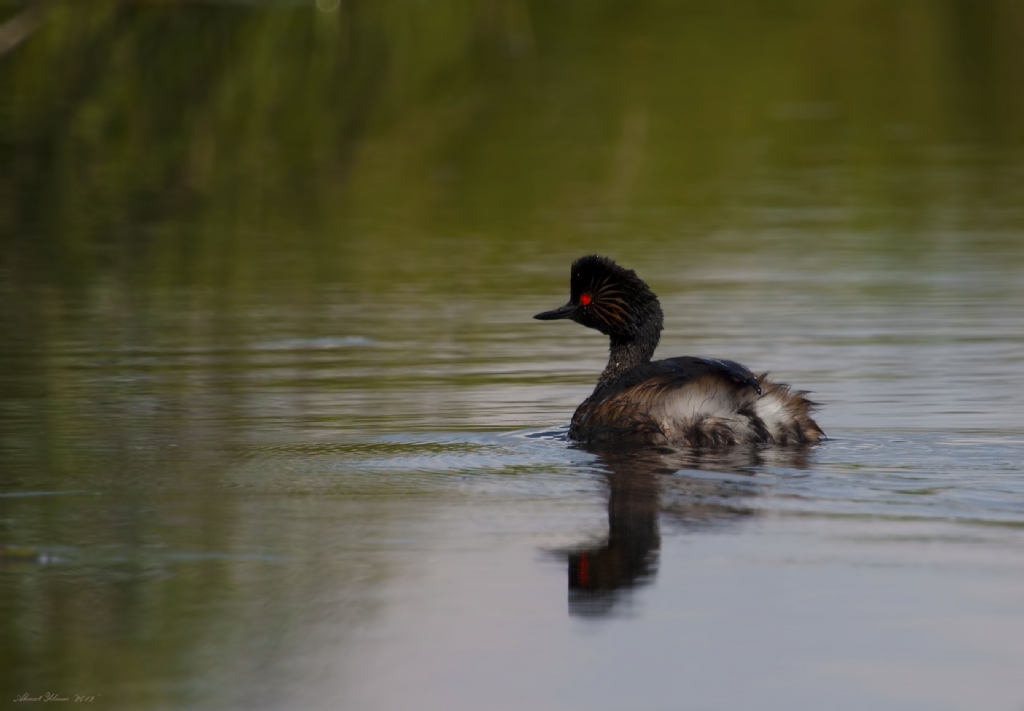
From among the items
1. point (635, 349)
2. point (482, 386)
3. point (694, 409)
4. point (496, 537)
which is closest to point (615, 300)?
point (635, 349)

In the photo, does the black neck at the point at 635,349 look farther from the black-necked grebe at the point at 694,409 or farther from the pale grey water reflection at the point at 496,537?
the black-necked grebe at the point at 694,409

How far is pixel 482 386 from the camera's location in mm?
9633

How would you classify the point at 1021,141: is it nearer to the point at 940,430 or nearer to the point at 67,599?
the point at 940,430

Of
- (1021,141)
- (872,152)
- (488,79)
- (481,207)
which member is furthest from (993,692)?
(488,79)

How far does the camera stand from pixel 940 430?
8.20 meters

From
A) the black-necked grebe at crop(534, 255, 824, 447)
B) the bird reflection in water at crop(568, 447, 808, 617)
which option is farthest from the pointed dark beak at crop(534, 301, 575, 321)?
the bird reflection in water at crop(568, 447, 808, 617)

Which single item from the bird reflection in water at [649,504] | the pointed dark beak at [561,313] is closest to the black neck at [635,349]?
the pointed dark beak at [561,313]

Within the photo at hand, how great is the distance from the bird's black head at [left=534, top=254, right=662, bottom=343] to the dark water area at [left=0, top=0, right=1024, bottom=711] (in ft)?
1.63

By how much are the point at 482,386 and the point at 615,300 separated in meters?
0.85

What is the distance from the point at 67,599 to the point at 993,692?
9.26ft

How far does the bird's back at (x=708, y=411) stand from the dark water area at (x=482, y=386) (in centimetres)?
15

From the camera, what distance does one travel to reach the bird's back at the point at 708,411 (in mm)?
8008

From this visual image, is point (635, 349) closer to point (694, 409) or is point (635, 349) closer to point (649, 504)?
A: point (694, 409)

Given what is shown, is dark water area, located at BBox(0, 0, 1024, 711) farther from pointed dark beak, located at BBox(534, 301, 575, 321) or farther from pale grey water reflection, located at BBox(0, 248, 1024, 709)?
pointed dark beak, located at BBox(534, 301, 575, 321)
